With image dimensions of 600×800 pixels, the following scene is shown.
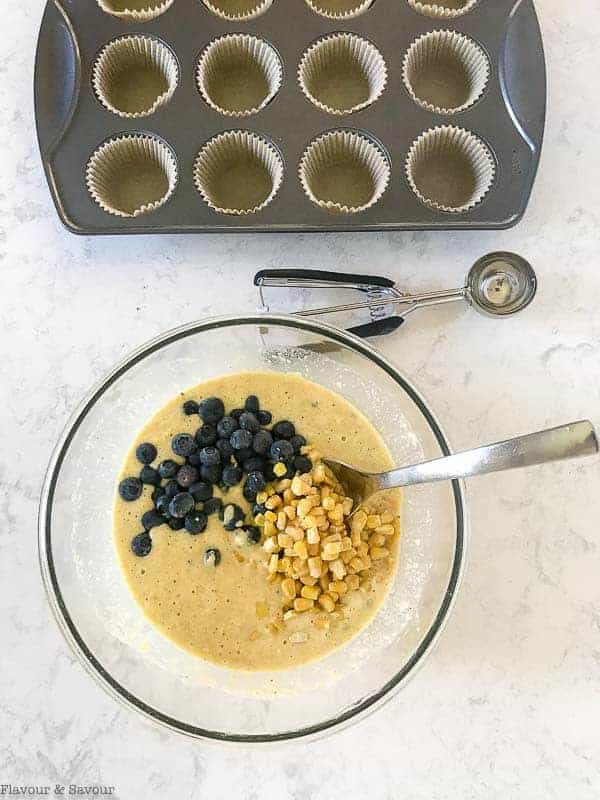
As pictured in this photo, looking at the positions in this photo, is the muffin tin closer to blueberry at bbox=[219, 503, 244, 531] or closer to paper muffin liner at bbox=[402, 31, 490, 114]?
paper muffin liner at bbox=[402, 31, 490, 114]

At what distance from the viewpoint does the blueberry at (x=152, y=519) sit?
124cm

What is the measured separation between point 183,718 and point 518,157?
1.13 meters

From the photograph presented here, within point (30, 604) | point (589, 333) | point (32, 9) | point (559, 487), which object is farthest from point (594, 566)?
point (32, 9)

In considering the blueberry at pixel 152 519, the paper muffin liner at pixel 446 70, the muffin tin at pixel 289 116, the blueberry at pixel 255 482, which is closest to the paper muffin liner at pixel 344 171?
the muffin tin at pixel 289 116

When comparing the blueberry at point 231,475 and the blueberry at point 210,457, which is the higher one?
the blueberry at point 210,457

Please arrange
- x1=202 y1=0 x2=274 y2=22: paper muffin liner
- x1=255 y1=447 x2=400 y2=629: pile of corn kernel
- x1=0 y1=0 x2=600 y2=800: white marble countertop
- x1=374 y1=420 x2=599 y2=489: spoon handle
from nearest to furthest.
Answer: x1=374 y1=420 x2=599 y2=489: spoon handle, x1=255 y1=447 x2=400 y2=629: pile of corn kernel, x1=0 y1=0 x2=600 y2=800: white marble countertop, x1=202 y1=0 x2=274 y2=22: paper muffin liner

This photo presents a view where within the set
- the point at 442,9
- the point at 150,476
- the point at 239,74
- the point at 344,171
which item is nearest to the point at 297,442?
the point at 150,476

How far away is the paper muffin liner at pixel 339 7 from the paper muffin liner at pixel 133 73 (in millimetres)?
298

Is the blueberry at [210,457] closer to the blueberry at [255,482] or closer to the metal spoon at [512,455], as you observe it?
the blueberry at [255,482]

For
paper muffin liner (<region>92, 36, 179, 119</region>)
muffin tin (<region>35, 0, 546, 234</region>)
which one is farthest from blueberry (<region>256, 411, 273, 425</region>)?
paper muffin liner (<region>92, 36, 179, 119</region>)

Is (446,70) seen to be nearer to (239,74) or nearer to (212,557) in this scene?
(239,74)

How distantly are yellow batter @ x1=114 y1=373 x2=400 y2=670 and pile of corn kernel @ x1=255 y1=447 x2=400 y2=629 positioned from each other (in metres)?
0.03

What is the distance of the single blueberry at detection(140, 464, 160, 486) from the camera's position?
1253 mm

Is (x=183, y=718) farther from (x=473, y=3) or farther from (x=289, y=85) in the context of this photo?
(x=473, y=3)
